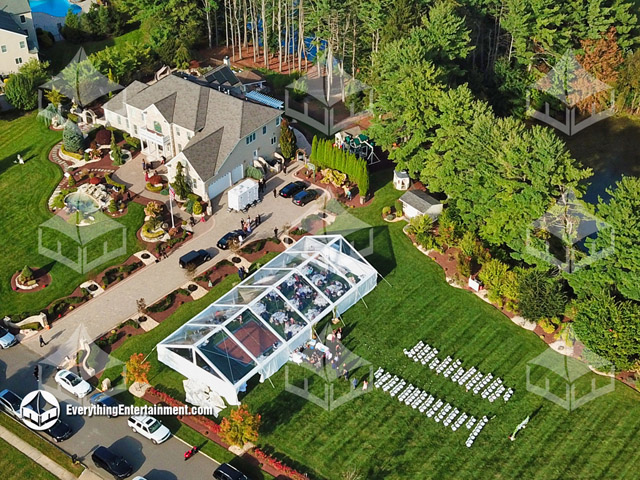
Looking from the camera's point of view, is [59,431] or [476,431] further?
[476,431]

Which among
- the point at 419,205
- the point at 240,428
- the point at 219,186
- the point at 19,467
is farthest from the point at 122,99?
the point at 240,428

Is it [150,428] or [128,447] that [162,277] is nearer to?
[150,428]

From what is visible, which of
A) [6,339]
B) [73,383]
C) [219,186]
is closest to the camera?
[73,383]

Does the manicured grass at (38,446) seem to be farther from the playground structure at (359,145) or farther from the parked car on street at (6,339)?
the playground structure at (359,145)

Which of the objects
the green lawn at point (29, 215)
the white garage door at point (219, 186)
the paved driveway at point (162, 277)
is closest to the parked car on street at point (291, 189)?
the paved driveway at point (162, 277)

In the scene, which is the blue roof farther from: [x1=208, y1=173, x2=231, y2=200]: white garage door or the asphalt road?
the asphalt road

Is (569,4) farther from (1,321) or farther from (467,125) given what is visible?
(1,321)

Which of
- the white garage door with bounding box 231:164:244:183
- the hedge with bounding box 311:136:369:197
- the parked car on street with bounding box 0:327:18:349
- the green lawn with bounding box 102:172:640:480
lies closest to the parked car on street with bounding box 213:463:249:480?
the green lawn with bounding box 102:172:640:480
